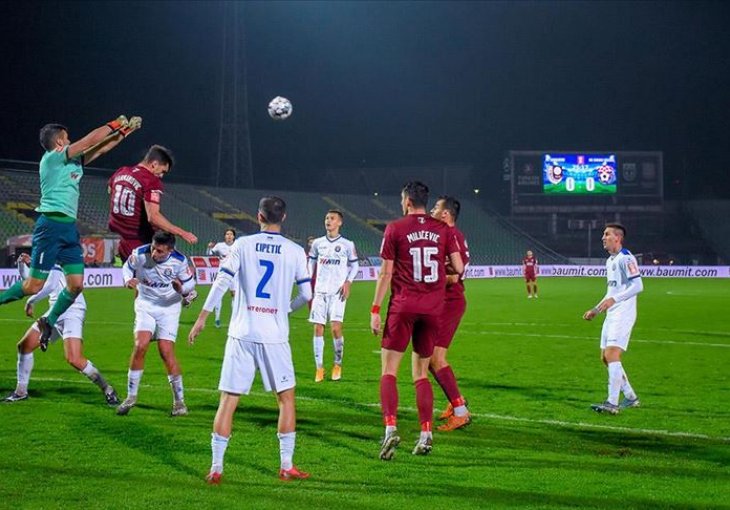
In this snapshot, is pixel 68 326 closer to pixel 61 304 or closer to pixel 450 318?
pixel 61 304

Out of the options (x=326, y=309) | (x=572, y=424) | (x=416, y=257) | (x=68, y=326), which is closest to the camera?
(x=416, y=257)

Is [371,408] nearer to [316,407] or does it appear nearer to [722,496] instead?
[316,407]

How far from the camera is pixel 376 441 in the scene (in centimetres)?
865

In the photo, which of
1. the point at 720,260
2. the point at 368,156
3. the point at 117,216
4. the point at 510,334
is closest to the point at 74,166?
the point at 117,216

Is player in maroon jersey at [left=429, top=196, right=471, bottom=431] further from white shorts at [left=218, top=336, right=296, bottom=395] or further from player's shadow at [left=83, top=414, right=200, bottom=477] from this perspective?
player's shadow at [left=83, top=414, right=200, bottom=477]

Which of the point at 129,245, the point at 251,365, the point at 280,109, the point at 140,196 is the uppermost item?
the point at 280,109

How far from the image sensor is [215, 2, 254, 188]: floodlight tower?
2063 inches

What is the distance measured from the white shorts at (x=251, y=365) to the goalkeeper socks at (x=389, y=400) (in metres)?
1.45

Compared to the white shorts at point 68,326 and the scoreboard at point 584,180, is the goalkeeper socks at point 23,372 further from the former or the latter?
the scoreboard at point 584,180

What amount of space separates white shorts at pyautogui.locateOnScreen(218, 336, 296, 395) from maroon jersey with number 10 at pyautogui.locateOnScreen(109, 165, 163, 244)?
2751 millimetres

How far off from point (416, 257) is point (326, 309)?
222 inches

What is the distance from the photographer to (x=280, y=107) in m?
29.3

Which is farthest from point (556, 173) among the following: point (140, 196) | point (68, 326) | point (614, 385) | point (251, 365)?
point (251, 365)

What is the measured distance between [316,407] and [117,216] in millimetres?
3332
